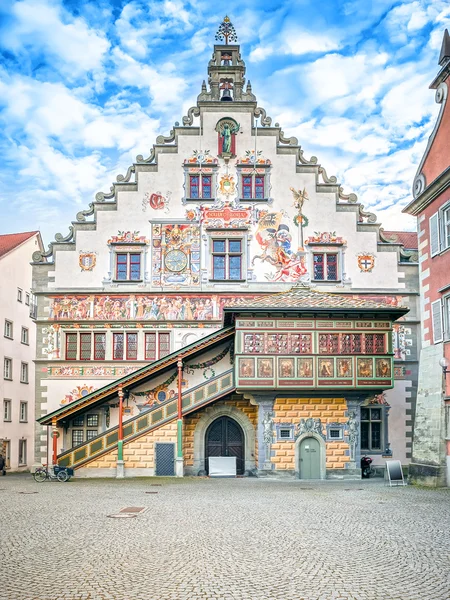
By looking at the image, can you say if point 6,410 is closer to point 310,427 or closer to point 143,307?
point 143,307

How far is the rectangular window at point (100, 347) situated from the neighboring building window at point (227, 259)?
561cm

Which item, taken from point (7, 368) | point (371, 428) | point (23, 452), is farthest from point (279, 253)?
point (23, 452)

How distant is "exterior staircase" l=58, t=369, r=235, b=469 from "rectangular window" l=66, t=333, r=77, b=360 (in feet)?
15.9

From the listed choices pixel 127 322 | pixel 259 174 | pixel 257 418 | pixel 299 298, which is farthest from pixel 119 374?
pixel 259 174

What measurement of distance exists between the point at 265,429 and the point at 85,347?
926cm

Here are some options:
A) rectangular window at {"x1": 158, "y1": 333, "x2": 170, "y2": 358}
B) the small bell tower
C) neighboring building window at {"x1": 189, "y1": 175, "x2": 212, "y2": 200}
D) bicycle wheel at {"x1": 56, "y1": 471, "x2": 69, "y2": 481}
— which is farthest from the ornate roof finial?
bicycle wheel at {"x1": 56, "y1": 471, "x2": 69, "y2": 481}

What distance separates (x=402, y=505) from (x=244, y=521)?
4830 mm

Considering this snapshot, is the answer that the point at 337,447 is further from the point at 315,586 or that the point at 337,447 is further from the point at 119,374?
the point at 315,586

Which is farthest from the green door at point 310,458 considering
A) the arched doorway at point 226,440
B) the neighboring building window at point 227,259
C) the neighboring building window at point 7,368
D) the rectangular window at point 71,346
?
the neighboring building window at point 7,368

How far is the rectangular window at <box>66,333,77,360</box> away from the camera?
32.0 m

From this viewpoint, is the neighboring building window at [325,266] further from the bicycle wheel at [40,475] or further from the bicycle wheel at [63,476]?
the bicycle wheel at [40,475]

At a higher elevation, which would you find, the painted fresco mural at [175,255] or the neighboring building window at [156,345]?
the painted fresco mural at [175,255]

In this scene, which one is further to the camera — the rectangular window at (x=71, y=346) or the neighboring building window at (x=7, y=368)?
the neighboring building window at (x=7, y=368)

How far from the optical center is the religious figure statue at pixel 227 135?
109ft
